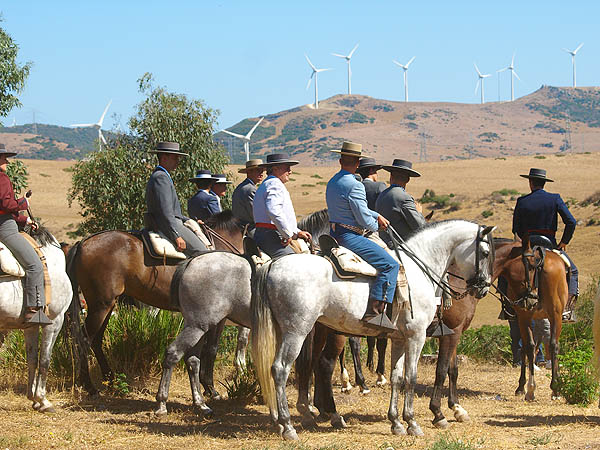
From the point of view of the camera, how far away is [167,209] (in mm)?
9836

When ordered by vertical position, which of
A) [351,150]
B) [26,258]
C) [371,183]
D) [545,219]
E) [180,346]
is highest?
[351,150]

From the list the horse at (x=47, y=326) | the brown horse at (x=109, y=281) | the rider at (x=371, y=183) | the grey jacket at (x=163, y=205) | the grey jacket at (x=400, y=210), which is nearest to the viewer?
the horse at (x=47, y=326)

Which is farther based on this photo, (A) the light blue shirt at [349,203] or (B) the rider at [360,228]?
(A) the light blue shirt at [349,203]

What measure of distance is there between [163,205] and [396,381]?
3.64m

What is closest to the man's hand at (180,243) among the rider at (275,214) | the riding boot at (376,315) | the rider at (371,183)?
the rider at (275,214)

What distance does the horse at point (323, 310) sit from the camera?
7.89m

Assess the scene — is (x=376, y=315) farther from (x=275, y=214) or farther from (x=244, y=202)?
(x=244, y=202)

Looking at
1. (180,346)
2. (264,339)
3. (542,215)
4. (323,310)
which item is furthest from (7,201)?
(542,215)

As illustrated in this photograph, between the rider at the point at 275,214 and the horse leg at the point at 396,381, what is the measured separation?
1598 millimetres

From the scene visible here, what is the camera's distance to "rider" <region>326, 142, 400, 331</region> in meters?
8.20

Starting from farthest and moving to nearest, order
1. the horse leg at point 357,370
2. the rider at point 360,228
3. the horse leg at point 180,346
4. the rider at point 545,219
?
the rider at point 545,219
the horse leg at point 357,370
the horse leg at point 180,346
the rider at point 360,228

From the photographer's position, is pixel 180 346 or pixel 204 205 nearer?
pixel 180 346

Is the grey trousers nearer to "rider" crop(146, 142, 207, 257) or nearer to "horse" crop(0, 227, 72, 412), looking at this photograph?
"horse" crop(0, 227, 72, 412)

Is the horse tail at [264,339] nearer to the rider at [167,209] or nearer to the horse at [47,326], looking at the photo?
the rider at [167,209]
